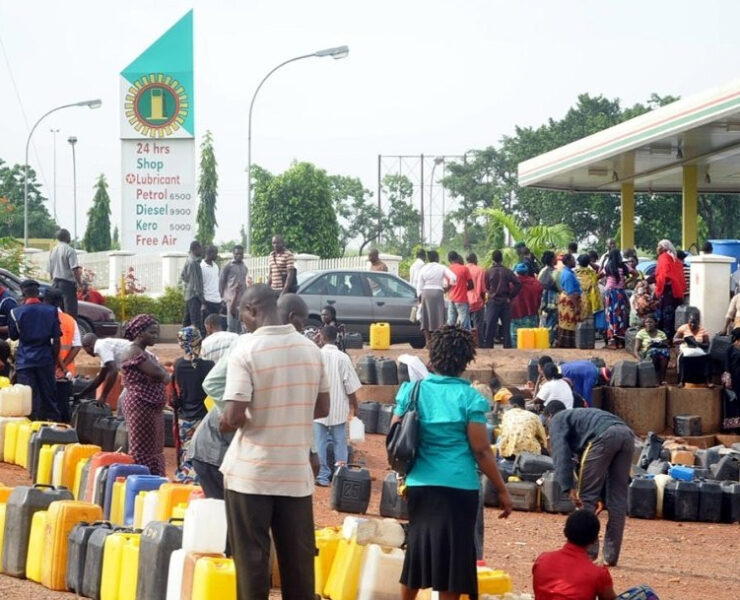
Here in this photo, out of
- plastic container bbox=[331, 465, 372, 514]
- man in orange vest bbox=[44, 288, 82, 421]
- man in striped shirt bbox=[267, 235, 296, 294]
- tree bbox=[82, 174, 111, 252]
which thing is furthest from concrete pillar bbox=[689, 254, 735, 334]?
tree bbox=[82, 174, 111, 252]

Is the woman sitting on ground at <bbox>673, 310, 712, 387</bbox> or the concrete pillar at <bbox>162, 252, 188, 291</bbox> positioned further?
the concrete pillar at <bbox>162, 252, 188, 291</bbox>

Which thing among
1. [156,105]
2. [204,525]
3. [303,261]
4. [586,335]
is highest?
[156,105]

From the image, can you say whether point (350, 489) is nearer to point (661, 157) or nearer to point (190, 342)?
point (190, 342)

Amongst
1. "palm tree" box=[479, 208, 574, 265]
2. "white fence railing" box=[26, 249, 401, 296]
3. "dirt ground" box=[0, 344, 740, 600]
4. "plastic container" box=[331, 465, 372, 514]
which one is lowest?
"dirt ground" box=[0, 344, 740, 600]

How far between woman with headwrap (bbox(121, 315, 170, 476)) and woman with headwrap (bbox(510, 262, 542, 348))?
11081mm

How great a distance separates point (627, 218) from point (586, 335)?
38.3 feet

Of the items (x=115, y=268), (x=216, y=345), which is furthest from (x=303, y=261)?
(x=216, y=345)

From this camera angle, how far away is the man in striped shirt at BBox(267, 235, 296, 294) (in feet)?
71.1

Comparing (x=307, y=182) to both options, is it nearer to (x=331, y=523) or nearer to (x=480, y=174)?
(x=480, y=174)

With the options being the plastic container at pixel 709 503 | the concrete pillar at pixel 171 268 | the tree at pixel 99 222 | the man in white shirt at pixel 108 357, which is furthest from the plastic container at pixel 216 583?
the tree at pixel 99 222

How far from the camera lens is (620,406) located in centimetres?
2034

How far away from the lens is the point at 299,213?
168 ft

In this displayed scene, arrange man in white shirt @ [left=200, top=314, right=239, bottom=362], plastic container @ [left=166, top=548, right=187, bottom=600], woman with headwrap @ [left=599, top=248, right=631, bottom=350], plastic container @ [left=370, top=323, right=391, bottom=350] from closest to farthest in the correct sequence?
plastic container @ [left=166, top=548, right=187, bottom=600] < man in white shirt @ [left=200, top=314, right=239, bottom=362] < woman with headwrap @ [left=599, top=248, right=631, bottom=350] < plastic container @ [left=370, top=323, right=391, bottom=350]

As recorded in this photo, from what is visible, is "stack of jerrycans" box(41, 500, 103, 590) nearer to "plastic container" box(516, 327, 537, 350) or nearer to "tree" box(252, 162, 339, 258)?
"plastic container" box(516, 327, 537, 350)
